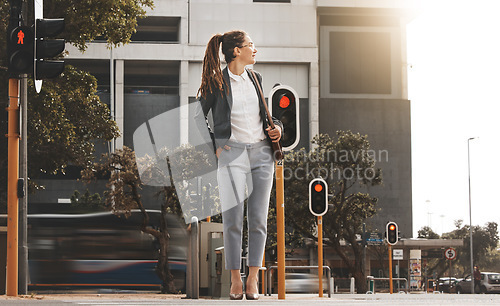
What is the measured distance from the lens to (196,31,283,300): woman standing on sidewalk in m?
4.25

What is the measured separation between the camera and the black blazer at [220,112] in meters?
4.28

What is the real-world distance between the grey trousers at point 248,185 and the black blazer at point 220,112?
68mm

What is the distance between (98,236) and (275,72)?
94.0 feet

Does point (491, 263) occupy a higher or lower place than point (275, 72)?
lower

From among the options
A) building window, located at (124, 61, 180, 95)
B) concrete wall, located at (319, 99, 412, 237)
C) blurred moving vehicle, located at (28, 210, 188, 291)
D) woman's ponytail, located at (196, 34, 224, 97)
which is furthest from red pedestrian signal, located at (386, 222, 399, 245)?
woman's ponytail, located at (196, 34, 224, 97)

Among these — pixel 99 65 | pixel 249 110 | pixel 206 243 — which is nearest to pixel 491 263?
pixel 99 65

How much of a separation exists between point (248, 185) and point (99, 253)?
1108 inches

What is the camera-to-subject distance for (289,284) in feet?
94.3

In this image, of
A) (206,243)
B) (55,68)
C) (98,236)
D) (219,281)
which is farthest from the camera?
(98,236)

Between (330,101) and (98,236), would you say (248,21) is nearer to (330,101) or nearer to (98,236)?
(330,101)

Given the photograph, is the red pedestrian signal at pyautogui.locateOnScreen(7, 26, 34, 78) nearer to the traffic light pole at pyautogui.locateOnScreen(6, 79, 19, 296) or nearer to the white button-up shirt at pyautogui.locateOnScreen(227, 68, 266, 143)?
the traffic light pole at pyautogui.locateOnScreen(6, 79, 19, 296)

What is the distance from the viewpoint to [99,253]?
31.6 m

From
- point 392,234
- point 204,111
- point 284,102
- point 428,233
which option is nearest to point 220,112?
point 204,111

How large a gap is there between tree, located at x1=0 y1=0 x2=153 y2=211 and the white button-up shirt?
1507 cm
